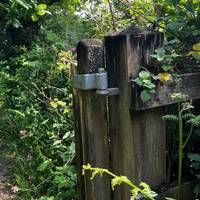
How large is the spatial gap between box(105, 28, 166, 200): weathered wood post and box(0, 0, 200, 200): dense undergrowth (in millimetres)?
112

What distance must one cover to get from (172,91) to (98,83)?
37 centimetres

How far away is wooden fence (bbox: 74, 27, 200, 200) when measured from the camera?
1.63 metres

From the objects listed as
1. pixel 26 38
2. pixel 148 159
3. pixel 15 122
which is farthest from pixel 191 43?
pixel 26 38

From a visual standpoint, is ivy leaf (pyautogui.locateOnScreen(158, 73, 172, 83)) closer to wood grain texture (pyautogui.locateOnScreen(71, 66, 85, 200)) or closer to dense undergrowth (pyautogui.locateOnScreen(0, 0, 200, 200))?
dense undergrowth (pyautogui.locateOnScreen(0, 0, 200, 200))

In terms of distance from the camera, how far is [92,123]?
172cm

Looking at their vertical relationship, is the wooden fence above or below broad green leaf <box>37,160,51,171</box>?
above

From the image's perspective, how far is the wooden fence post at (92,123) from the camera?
1.67 m

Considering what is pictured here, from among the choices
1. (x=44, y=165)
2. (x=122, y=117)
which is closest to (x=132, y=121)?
(x=122, y=117)

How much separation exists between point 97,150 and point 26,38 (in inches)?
198

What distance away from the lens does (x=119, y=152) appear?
5.82ft

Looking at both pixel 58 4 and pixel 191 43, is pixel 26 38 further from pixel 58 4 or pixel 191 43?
pixel 191 43

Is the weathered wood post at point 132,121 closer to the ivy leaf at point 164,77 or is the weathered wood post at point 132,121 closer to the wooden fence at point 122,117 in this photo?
the wooden fence at point 122,117

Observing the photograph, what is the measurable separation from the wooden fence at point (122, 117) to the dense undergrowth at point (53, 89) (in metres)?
0.13

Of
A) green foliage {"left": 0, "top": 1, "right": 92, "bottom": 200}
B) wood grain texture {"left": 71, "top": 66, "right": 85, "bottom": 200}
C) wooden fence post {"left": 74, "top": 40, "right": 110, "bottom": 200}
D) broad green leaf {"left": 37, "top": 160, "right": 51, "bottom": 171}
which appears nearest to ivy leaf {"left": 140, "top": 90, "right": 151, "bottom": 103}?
wooden fence post {"left": 74, "top": 40, "right": 110, "bottom": 200}
